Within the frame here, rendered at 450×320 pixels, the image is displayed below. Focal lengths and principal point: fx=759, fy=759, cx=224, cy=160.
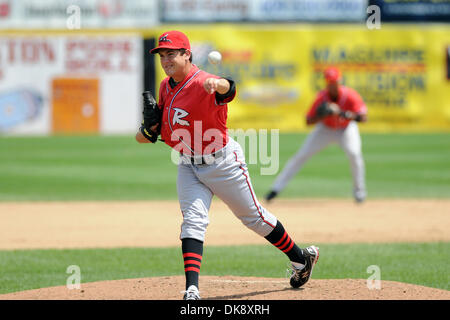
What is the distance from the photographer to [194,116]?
5406 millimetres

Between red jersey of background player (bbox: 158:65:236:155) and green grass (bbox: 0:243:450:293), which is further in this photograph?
green grass (bbox: 0:243:450:293)

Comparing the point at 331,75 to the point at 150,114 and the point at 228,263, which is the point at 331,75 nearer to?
the point at 228,263

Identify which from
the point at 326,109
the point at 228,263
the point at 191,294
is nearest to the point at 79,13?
the point at 326,109

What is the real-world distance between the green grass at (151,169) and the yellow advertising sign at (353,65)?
1008mm

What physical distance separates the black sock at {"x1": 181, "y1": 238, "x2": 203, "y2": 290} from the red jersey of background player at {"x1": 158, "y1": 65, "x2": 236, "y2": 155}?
0.66 meters

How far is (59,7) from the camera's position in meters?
23.4

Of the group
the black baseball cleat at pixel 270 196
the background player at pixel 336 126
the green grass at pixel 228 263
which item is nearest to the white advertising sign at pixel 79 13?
the background player at pixel 336 126

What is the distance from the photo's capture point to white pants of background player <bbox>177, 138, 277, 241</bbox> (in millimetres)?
5438

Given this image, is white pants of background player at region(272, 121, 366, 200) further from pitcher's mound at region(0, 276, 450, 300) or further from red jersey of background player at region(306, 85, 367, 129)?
pitcher's mound at region(0, 276, 450, 300)

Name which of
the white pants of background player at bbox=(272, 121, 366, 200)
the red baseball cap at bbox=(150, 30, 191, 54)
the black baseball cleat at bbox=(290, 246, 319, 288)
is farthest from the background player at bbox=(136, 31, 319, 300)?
the white pants of background player at bbox=(272, 121, 366, 200)

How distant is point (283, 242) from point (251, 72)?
55.9ft

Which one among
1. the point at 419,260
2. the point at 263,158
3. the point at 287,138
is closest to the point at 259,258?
the point at 419,260

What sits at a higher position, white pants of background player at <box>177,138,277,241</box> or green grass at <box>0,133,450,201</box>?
white pants of background player at <box>177,138,277,241</box>

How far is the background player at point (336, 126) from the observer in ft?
36.8
